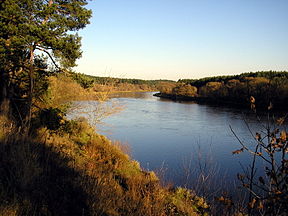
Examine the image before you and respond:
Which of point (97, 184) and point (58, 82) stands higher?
point (58, 82)

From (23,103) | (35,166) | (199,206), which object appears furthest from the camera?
(23,103)

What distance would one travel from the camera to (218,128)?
22.6m

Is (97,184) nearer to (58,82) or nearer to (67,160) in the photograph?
(67,160)

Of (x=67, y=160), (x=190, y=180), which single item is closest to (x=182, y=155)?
(x=190, y=180)

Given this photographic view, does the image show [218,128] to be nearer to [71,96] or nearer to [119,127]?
[119,127]

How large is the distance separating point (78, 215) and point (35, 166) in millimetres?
1066

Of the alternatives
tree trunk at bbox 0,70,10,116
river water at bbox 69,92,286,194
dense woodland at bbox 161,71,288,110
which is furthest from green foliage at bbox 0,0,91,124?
dense woodland at bbox 161,71,288,110

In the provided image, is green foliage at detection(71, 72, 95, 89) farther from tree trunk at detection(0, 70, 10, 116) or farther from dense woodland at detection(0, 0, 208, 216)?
tree trunk at detection(0, 70, 10, 116)

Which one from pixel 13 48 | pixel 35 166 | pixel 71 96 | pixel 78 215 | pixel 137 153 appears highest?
pixel 13 48

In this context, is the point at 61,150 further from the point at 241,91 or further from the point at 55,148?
the point at 241,91

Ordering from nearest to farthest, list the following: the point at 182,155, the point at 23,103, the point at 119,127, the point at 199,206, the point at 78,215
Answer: the point at 78,215 → the point at 199,206 → the point at 23,103 → the point at 182,155 → the point at 119,127

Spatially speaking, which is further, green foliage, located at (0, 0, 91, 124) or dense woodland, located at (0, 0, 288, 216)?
green foliage, located at (0, 0, 91, 124)

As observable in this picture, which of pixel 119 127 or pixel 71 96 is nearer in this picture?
pixel 71 96

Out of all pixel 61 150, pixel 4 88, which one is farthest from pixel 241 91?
pixel 61 150
